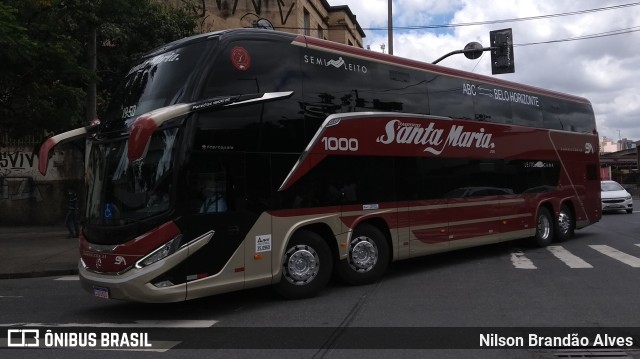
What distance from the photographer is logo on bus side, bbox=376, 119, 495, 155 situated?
357 inches

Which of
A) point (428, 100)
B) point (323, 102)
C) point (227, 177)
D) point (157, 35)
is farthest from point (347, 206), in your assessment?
point (157, 35)

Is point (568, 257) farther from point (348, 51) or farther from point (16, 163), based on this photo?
point (16, 163)

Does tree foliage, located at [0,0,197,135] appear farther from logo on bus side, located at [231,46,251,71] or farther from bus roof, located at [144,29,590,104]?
logo on bus side, located at [231,46,251,71]

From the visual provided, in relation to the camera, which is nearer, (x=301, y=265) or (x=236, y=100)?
(x=236, y=100)

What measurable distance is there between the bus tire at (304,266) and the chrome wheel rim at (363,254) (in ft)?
2.17

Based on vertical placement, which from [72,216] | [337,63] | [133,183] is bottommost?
[72,216]

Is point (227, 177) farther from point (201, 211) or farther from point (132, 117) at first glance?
point (132, 117)

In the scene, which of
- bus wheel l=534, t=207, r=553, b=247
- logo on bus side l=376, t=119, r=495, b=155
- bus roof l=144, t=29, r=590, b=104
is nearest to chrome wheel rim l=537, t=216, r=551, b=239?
bus wheel l=534, t=207, r=553, b=247

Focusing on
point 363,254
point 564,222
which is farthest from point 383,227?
point 564,222

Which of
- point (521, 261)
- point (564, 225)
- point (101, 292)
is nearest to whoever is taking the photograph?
point (101, 292)

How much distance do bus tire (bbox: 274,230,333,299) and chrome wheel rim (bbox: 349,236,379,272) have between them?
66 cm

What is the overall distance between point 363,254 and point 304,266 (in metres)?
1.33

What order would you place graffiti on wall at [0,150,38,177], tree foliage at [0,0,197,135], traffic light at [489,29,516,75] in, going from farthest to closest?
graffiti on wall at [0,150,38,177], traffic light at [489,29,516,75], tree foliage at [0,0,197,135]

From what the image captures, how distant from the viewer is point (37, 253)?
12961 mm
